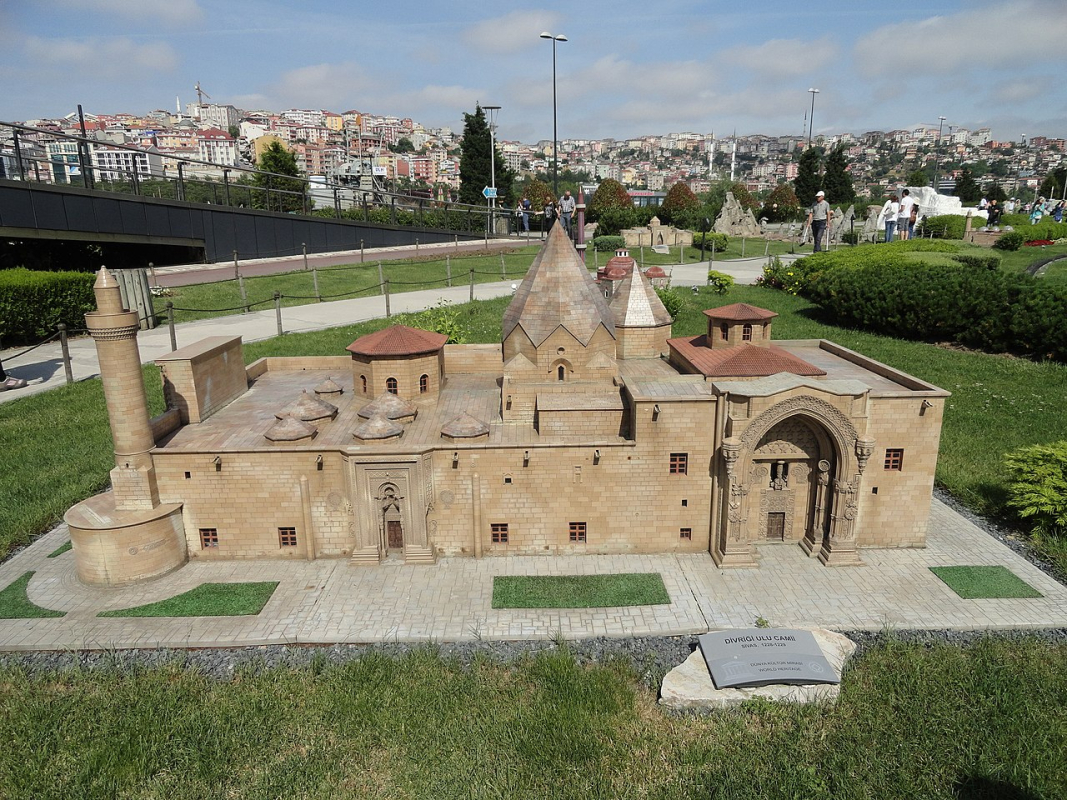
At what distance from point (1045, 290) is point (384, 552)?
32.4 metres

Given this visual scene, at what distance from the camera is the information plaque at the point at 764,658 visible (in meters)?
13.7

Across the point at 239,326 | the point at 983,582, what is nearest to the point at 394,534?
the point at 983,582

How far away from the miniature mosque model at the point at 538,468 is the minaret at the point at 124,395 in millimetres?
45

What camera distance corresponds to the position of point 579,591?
57.6ft

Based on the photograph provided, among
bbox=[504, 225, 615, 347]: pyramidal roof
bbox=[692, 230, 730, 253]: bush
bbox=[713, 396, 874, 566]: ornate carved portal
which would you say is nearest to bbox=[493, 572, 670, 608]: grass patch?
bbox=[713, 396, 874, 566]: ornate carved portal

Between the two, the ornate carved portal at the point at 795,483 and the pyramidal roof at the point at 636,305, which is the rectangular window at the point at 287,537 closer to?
the ornate carved portal at the point at 795,483

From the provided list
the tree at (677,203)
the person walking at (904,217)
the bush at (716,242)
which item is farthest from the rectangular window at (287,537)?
the tree at (677,203)

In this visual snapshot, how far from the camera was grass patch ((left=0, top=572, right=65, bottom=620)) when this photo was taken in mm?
16703

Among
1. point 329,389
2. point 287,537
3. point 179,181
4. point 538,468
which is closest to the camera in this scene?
point 538,468

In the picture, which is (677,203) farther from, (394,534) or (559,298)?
(394,534)

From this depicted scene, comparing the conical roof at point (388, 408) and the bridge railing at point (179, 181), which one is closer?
the conical roof at point (388, 408)

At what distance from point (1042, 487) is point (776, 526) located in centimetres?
772

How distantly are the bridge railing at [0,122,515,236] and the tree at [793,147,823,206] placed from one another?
44.1 m

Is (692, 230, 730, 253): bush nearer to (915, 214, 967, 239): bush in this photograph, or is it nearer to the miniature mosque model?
(915, 214, 967, 239): bush
